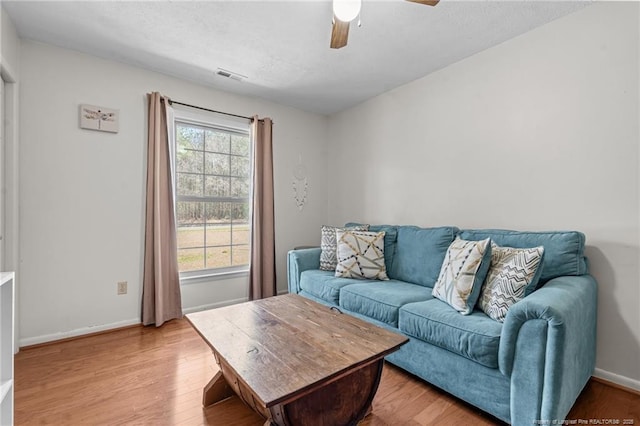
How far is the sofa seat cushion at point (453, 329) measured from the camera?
1507 mm

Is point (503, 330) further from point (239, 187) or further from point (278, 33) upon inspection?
point (239, 187)

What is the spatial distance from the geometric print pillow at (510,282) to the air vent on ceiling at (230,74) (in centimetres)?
275

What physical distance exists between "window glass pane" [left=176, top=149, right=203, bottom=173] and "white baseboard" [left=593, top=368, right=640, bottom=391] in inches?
144

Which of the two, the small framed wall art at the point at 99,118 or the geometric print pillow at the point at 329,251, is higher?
the small framed wall art at the point at 99,118

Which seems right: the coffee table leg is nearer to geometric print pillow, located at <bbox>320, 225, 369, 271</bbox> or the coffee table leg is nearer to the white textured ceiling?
geometric print pillow, located at <bbox>320, 225, 369, 271</bbox>

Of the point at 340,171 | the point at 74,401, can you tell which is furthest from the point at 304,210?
the point at 74,401

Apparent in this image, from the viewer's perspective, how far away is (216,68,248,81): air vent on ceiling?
9.43ft

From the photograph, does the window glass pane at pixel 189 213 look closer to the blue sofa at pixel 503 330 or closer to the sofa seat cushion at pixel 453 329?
the blue sofa at pixel 503 330

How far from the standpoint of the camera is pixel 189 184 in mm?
3189

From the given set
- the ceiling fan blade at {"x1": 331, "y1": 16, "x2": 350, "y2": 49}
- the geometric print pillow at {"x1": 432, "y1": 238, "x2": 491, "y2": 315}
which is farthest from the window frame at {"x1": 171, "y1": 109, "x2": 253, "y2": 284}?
the geometric print pillow at {"x1": 432, "y1": 238, "x2": 491, "y2": 315}

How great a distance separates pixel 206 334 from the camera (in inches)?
58.7

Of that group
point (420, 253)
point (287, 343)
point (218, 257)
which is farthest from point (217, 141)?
point (287, 343)

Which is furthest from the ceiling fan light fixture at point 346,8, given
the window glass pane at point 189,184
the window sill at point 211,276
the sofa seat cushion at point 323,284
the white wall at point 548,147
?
the window sill at point 211,276

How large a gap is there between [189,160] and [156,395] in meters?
2.19
